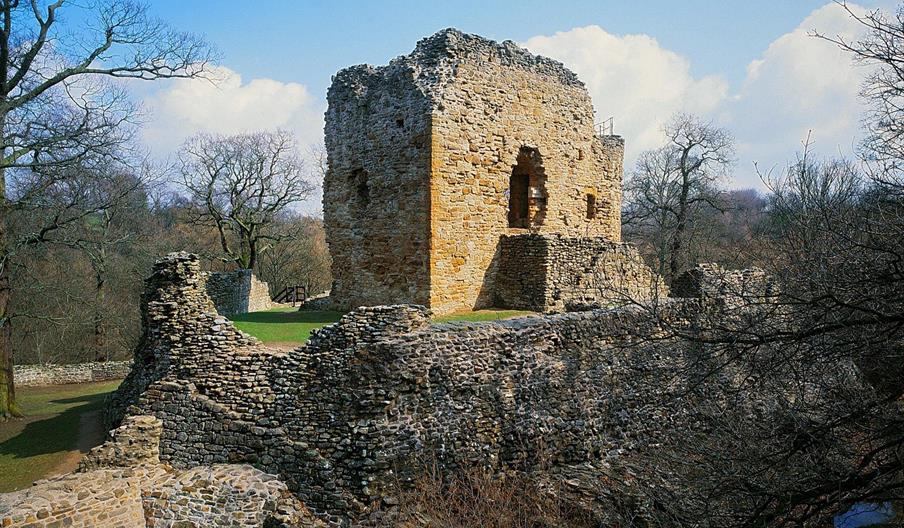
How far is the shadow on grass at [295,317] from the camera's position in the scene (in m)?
13.7

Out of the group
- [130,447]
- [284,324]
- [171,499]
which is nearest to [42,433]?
[284,324]

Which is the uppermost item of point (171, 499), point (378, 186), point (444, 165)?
point (444, 165)

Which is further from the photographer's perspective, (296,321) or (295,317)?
(295,317)

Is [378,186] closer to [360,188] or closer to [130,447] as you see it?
[360,188]

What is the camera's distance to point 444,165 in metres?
12.6

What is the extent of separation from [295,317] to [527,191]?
255 inches

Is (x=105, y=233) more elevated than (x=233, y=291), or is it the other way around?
(x=105, y=233)

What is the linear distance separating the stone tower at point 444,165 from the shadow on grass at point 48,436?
6226 millimetres

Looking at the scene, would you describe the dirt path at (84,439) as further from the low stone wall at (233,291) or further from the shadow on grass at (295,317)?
the low stone wall at (233,291)

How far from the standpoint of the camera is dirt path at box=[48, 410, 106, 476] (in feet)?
33.7

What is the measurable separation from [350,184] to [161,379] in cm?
672

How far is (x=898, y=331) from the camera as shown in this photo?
5.29 meters

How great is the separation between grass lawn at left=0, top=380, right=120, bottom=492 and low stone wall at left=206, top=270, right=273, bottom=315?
4.08m

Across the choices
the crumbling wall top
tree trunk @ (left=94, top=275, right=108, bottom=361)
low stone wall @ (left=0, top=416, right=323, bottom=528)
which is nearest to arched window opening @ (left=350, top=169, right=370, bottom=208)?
the crumbling wall top
